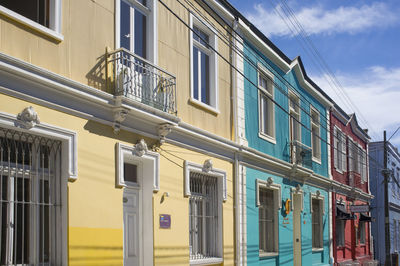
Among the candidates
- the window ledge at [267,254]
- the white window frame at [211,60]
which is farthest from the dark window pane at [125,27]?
the window ledge at [267,254]

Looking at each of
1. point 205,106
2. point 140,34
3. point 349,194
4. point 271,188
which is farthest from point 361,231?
point 140,34

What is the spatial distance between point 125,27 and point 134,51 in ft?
1.56

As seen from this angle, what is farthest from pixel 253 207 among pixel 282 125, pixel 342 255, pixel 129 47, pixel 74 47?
pixel 342 255

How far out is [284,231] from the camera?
17.4 metres

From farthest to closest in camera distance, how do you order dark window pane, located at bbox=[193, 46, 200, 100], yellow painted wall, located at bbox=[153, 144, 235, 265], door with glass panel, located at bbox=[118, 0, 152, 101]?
dark window pane, located at bbox=[193, 46, 200, 100] → yellow painted wall, located at bbox=[153, 144, 235, 265] → door with glass panel, located at bbox=[118, 0, 152, 101]

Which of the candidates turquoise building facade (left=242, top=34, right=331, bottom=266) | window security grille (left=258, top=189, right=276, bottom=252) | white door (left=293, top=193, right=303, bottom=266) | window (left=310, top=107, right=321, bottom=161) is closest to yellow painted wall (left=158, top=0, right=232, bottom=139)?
turquoise building facade (left=242, top=34, right=331, bottom=266)

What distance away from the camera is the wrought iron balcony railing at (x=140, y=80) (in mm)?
9945

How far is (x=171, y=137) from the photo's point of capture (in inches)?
457

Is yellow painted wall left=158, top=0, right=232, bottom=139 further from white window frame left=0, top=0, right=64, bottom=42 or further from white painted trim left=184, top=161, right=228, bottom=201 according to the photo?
white window frame left=0, top=0, right=64, bottom=42

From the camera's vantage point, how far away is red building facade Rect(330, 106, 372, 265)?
941 inches

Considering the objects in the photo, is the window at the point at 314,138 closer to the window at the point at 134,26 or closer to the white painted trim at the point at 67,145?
the window at the point at 134,26

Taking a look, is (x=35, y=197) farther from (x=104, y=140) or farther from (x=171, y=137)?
(x=171, y=137)

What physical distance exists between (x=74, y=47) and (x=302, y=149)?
38.5 feet

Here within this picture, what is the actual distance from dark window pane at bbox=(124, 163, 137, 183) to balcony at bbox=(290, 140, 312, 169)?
846 cm
